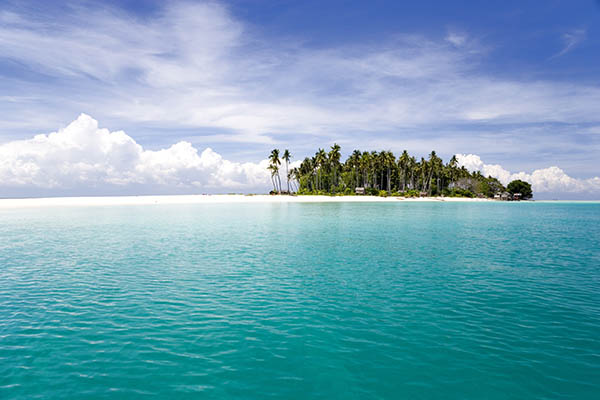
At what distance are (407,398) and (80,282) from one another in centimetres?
1884

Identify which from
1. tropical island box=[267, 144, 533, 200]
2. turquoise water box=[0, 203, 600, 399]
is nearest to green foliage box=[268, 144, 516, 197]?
tropical island box=[267, 144, 533, 200]

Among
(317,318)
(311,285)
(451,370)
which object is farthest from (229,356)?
(311,285)

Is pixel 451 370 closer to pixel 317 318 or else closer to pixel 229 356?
pixel 317 318

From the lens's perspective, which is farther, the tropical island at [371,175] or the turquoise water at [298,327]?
the tropical island at [371,175]

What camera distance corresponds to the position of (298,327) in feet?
43.0

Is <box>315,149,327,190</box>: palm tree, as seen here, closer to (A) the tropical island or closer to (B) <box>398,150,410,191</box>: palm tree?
(A) the tropical island

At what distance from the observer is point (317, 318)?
14.0 m

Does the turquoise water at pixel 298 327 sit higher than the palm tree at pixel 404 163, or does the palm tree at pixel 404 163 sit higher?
the palm tree at pixel 404 163

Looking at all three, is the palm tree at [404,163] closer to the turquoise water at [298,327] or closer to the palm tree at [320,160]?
the palm tree at [320,160]

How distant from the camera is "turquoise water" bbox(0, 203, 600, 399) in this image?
370 inches

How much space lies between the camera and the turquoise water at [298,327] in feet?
30.8

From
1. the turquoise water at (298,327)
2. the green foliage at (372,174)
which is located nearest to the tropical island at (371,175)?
the green foliage at (372,174)

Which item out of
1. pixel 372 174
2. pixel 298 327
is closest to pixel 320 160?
pixel 372 174

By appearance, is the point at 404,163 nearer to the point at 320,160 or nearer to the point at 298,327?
the point at 320,160
